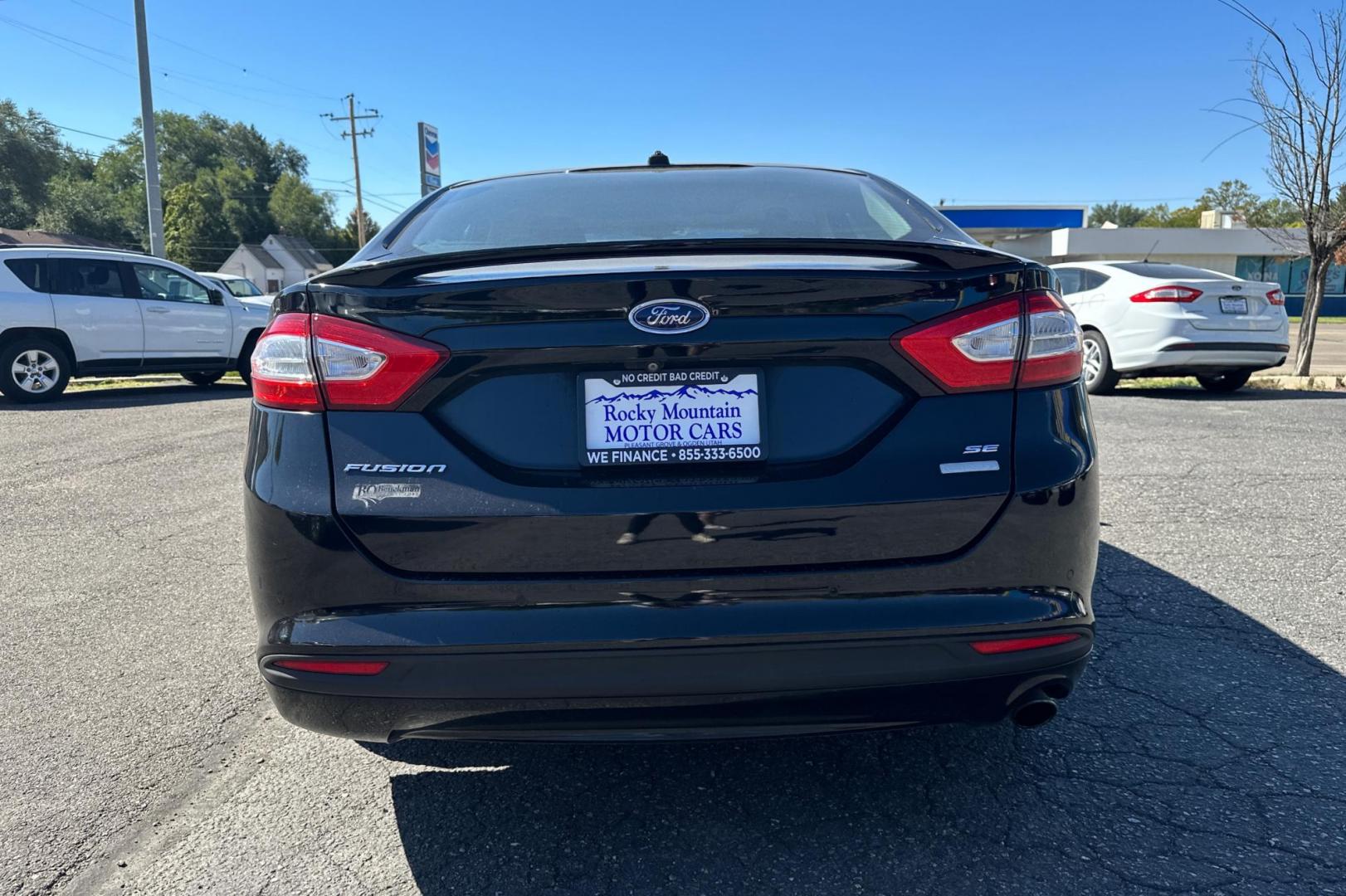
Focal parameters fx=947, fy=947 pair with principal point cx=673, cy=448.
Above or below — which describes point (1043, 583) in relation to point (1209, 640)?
above

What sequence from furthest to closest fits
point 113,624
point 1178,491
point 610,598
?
point 1178,491 → point 113,624 → point 610,598

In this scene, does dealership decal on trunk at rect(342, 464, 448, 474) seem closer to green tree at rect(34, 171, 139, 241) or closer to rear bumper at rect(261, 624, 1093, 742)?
rear bumper at rect(261, 624, 1093, 742)

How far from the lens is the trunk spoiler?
1.99 metres

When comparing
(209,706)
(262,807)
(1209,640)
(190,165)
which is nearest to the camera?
(262,807)

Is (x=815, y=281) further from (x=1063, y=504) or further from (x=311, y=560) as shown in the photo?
(x=311, y=560)

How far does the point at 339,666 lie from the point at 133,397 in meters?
11.9

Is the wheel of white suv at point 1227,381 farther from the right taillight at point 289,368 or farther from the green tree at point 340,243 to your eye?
the green tree at point 340,243

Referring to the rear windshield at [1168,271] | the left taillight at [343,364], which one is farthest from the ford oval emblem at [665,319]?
the rear windshield at [1168,271]

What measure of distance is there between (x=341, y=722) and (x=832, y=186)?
85.1 inches

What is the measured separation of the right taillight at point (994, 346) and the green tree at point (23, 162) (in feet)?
253

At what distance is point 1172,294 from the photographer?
997 centimetres

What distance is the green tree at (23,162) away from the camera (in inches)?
2459

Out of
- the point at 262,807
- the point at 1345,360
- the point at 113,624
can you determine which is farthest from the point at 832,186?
the point at 1345,360

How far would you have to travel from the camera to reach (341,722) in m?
1.98
